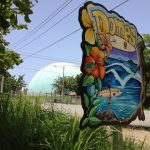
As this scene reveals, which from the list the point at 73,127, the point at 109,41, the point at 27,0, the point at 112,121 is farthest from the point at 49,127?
the point at 27,0

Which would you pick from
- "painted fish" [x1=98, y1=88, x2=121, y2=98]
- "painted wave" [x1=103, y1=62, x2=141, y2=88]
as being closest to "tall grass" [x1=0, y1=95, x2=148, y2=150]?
"painted fish" [x1=98, y1=88, x2=121, y2=98]

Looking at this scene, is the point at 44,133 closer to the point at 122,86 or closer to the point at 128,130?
the point at 122,86

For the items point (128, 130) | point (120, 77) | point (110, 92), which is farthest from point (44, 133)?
point (128, 130)

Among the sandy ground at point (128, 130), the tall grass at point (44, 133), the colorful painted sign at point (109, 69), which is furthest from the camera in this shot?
the sandy ground at point (128, 130)

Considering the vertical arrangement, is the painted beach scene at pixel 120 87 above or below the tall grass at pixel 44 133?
above

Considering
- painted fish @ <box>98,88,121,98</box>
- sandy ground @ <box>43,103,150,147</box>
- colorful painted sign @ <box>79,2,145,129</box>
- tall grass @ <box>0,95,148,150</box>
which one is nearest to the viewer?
colorful painted sign @ <box>79,2,145,129</box>

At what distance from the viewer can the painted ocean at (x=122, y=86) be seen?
5.46m

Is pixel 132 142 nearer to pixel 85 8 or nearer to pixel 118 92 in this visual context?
pixel 118 92

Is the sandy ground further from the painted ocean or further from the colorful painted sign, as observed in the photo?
the colorful painted sign

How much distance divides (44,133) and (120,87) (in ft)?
4.61

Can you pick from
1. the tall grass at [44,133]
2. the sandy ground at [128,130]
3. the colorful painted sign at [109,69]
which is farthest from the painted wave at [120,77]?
the sandy ground at [128,130]

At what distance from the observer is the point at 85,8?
5312 millimetres

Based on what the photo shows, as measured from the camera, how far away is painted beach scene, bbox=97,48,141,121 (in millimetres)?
5418

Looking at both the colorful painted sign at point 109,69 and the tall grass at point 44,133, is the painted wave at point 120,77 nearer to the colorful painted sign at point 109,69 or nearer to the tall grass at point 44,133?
the colorful painted sign at point 109,69
